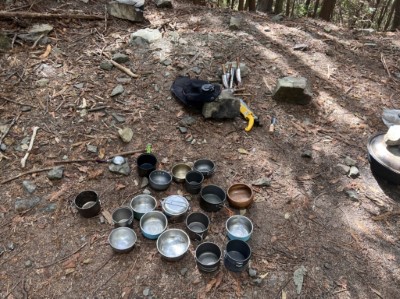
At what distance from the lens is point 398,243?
3238 millimetres

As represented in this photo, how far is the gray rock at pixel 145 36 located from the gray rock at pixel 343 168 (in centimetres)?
374

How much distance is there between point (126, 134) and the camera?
13.4ft

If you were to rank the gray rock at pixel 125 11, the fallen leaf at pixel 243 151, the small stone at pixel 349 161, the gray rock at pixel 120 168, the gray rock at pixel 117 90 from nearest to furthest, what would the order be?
the gray rock at pixel 120 168 < the small stone at pixel 349 161 < the fallen leaf at pixel 243 151 < the gray rock at pixel 117 90 < the gray rock at pixel 125 11

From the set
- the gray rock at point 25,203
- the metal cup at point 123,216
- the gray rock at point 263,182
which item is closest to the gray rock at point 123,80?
the gray rock at point 25,203

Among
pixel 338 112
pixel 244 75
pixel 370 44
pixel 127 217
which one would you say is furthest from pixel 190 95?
pixel 370 44

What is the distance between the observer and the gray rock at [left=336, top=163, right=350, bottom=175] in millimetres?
3887

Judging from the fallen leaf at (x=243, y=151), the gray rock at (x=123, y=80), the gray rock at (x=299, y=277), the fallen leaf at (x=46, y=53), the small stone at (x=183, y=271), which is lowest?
the small stone at (x=183, y=271)

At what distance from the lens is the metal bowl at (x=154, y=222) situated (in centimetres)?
320

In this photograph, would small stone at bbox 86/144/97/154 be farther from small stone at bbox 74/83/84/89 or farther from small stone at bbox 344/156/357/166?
small stone at bbox 344/156/357/166

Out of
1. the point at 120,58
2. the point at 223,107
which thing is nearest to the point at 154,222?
the point at 223,107

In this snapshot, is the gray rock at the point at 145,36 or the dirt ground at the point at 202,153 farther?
the gray rock at the point at 145,36

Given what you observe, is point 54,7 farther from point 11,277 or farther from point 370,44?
point 370,44

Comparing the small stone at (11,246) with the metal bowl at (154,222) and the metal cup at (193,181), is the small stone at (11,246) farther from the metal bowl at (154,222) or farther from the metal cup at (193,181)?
the metal cup at (193,181)

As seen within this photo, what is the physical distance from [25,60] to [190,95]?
9.13 ft
